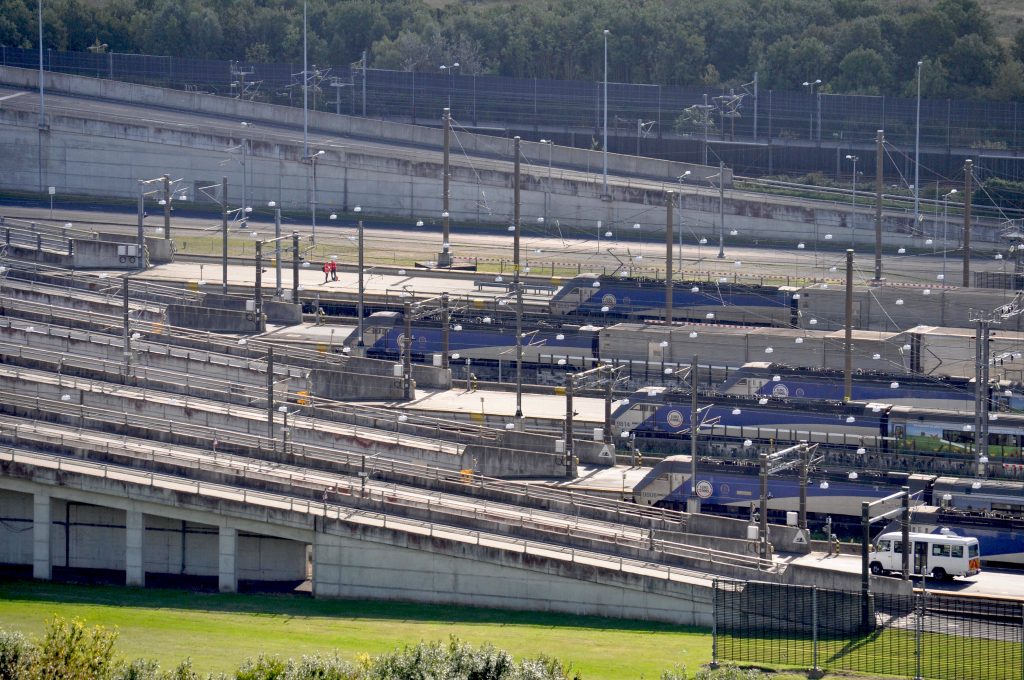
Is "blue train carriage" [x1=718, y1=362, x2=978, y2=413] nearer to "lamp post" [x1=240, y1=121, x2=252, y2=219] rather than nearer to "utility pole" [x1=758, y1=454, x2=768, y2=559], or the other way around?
"utility pole" [x1=758, y1=454, x2=768, y2=559]

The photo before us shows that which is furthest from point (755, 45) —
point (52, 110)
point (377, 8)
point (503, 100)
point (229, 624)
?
point (229, 624)

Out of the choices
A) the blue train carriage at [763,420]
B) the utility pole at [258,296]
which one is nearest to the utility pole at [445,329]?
the utility pole at [258,296]

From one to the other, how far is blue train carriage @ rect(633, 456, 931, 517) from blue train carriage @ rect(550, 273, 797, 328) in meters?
18.9

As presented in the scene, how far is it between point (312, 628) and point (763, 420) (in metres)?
16.6

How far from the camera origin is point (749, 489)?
45594mm

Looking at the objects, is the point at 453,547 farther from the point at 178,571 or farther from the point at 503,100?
the point at 503,100

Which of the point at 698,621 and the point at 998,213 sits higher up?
the point at 998,213

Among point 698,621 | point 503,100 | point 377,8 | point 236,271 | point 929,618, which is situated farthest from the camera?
point 377,8

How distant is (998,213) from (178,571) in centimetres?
4974

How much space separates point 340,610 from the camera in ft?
133

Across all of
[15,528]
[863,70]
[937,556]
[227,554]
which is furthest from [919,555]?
[863,70]

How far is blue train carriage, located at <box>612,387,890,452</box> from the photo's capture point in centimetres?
4959

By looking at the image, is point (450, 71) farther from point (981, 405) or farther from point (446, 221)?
point (981, 405)

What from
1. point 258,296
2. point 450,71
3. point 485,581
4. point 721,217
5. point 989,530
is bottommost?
point 485,581
